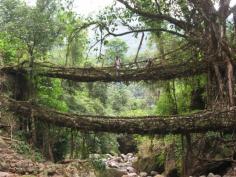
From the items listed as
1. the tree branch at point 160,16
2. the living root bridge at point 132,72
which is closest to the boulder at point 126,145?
the living root bridge at point 132,72

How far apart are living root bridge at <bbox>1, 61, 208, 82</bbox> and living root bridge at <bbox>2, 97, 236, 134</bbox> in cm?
166

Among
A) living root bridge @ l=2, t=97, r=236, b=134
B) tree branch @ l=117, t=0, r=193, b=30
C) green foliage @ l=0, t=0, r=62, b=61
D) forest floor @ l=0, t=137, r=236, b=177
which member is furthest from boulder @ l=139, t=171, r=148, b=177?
forest floor @ l=0, t=137, r=236, b=177

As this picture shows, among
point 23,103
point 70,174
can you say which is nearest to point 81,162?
point 70,174

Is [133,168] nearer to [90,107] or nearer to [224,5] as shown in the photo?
[90,107]

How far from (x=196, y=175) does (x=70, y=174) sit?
4.84 m

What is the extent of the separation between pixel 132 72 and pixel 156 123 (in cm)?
273

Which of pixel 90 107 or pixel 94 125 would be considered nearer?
pixel 94 125

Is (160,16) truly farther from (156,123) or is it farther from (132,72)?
(156,123)

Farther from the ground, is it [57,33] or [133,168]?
[57,33]

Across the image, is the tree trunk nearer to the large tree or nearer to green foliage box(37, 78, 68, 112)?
the large tree

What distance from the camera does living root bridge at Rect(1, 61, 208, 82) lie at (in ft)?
33.4

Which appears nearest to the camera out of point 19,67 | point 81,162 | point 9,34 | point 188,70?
point 81,162

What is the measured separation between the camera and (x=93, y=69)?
10984 millimetres

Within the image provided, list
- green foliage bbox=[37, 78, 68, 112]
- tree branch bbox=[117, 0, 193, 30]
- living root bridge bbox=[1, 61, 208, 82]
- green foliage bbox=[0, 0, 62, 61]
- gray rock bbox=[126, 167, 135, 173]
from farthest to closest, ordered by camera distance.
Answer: gray rock bbox=[126, 167, 135, 173], green foliage bbox=[37, 78, 68, 112], green foliage bbox=[0, 0, 62, 61], living root bridge bbox=[1, 61, 208, 82], tree branch bbox=[117, 0, 193, 30]
